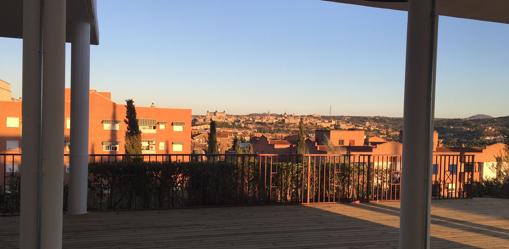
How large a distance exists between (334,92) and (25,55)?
28139 millimetres

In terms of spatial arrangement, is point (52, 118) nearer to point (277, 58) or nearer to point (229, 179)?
point (229, 179)

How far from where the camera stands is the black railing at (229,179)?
6.79 metres

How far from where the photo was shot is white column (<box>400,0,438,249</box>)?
A: 329 centimetres

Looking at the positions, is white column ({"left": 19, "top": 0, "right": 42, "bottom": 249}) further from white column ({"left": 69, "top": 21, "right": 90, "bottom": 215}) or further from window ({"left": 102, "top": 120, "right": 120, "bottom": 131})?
window ({"left": 102, "top": 120, "right": 120, "bottom": 131})

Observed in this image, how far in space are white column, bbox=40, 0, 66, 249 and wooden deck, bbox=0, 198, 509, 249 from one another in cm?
182

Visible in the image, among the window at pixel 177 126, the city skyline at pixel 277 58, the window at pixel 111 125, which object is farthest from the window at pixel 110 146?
the city skyline at pixel 277 58

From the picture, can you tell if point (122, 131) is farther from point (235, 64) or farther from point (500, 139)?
point (500, 139)

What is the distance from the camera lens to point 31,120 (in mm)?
2781

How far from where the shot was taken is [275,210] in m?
7.00

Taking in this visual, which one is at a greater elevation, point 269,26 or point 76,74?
point 269,26

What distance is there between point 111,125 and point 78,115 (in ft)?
148

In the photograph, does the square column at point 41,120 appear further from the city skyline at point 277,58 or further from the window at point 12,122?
the window at point 12,122

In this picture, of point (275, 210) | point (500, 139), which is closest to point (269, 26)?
point (500, 139)

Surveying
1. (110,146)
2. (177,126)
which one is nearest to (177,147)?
(177,126)
